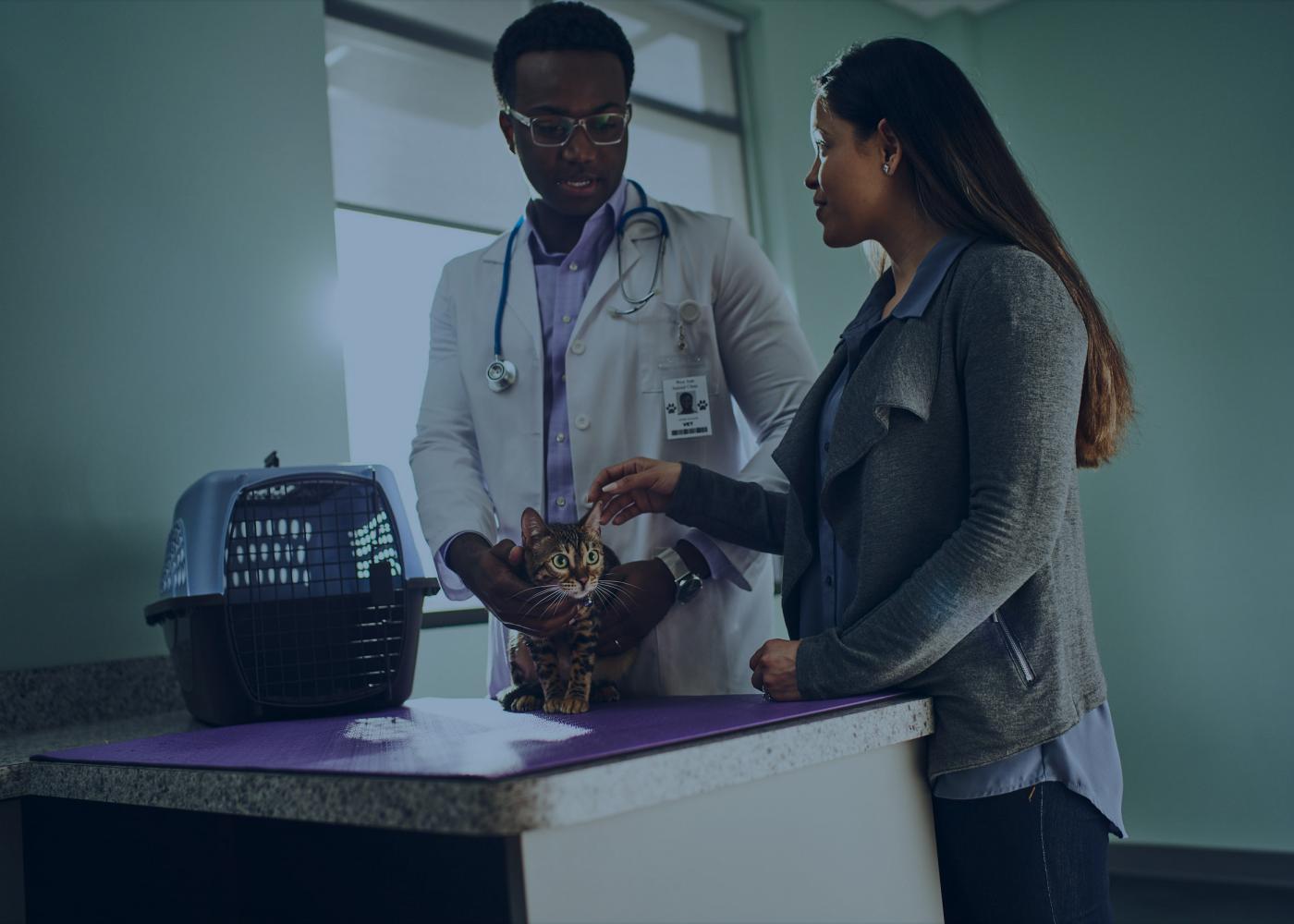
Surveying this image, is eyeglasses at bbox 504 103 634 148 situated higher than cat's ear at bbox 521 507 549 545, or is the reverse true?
eyeglasses at bbox 504 103 634 148

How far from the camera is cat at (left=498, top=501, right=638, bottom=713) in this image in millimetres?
1226

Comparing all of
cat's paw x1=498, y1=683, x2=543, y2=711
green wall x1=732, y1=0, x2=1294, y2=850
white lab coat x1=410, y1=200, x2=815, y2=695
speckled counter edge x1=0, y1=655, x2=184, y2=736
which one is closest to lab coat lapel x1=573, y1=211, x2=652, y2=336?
white lab coat x1=410, y1=200, x2=815, y2=695

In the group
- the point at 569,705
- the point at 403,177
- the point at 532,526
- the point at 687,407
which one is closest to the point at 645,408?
the point at 687,407

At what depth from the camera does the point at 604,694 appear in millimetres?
1351

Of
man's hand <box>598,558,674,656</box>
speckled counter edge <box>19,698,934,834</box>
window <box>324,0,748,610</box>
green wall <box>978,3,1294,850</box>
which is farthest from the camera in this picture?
green wall <box>978,3,1294,850</box>

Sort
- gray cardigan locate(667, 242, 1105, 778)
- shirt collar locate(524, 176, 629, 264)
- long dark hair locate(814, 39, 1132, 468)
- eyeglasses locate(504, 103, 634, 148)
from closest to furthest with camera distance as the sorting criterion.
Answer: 1. gray cardigan locate(667, 242, 1105, 778)
2. long dark hair locate(814, 39, 1132, 468)
3. eyeglasses locate(504, 103, 634, 148)
4. shirt collar locate(524, 176, 629, 264)

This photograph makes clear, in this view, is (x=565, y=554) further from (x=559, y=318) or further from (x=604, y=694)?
(x=559, y=318)

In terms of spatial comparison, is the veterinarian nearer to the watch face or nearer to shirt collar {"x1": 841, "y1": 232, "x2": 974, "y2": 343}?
the watch face

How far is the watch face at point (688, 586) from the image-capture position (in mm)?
1472

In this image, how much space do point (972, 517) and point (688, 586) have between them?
0.54 m

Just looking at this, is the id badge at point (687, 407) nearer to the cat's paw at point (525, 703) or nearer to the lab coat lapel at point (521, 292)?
the lab coat lapel at point (521, 292)

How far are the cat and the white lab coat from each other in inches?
10.4

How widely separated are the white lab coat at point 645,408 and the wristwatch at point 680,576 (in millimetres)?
69

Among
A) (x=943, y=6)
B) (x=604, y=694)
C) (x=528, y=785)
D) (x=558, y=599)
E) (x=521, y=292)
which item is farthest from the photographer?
(x=943, y=6)
